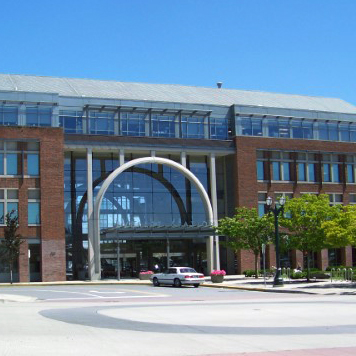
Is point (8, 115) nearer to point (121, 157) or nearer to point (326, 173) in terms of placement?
point (121, 157)

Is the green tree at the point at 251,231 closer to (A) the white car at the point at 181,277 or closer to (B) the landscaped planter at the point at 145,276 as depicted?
(B) the landscaped planter at the point at 145,276

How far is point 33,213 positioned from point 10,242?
4.14m

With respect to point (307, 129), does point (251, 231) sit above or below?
below

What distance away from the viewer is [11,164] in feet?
177

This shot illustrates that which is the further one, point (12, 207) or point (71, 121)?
point (71, 121)

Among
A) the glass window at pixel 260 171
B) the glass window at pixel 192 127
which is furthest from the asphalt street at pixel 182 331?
the glass window at pixel 260 171

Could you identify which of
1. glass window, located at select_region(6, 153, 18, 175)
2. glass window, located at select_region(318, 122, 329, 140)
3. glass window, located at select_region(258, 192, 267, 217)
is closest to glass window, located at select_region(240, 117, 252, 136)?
glass window, located at select_region(258, 192, 267, 217)

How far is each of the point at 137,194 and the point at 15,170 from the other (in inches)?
436

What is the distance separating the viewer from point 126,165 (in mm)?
55656

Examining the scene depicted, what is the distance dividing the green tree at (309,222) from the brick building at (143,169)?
46.5 feet

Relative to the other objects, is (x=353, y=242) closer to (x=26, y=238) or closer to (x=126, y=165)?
(x=126, y=165)

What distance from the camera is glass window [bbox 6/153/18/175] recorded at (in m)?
53.7

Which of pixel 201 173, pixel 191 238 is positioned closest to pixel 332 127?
pixel 201 173

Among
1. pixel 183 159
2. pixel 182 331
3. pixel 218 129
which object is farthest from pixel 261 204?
pixel 182 331
